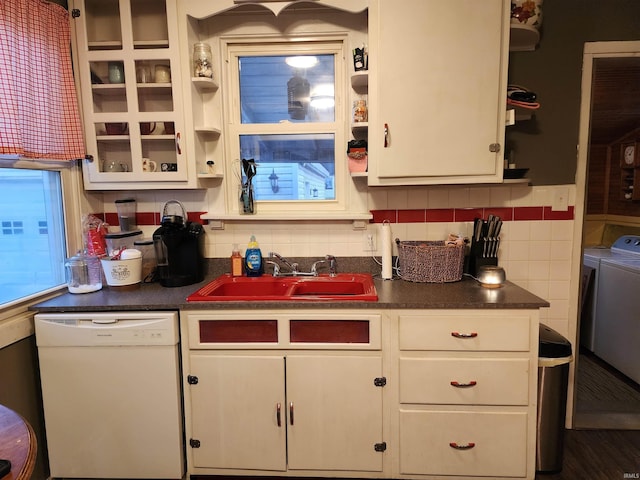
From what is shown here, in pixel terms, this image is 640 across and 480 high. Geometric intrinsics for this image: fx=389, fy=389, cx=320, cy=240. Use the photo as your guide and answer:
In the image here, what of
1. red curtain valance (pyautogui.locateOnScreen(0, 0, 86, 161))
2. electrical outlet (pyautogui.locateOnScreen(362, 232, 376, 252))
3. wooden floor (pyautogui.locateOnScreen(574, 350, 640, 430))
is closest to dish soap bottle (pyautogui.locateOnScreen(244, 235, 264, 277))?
electrical outlet (pyautogui.locateOnScreen(362, 232, 376, 252))

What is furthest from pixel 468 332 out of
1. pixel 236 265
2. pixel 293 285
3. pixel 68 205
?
pixel 68 205

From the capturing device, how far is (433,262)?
1.97m

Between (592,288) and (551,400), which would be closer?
(551,400)

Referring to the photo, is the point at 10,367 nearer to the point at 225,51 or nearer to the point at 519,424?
the point at 225,51

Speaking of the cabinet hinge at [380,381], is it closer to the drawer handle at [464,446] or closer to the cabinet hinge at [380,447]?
the cabinet hinge at [380,447]

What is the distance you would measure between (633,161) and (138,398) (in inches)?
160

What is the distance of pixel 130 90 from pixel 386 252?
5.14ft

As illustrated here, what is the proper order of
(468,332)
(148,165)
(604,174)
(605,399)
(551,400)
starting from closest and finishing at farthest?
(468,332)
(551,400)
(148,165)
(605,399)
(604,174)

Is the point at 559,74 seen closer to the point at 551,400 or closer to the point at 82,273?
the point at 551,400

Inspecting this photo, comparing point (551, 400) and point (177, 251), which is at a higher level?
point (177, 251)

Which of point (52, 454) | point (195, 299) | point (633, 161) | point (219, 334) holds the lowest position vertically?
point (52, 454)

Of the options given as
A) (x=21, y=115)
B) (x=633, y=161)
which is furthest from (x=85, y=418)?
(x=633, y=161)

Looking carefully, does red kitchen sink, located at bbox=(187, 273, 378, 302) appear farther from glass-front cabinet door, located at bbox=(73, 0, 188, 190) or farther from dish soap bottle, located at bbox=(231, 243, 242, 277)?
glass-front cabinet door, located at bbox=(73, 0, 188, 190)

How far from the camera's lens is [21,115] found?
1.64 metres
